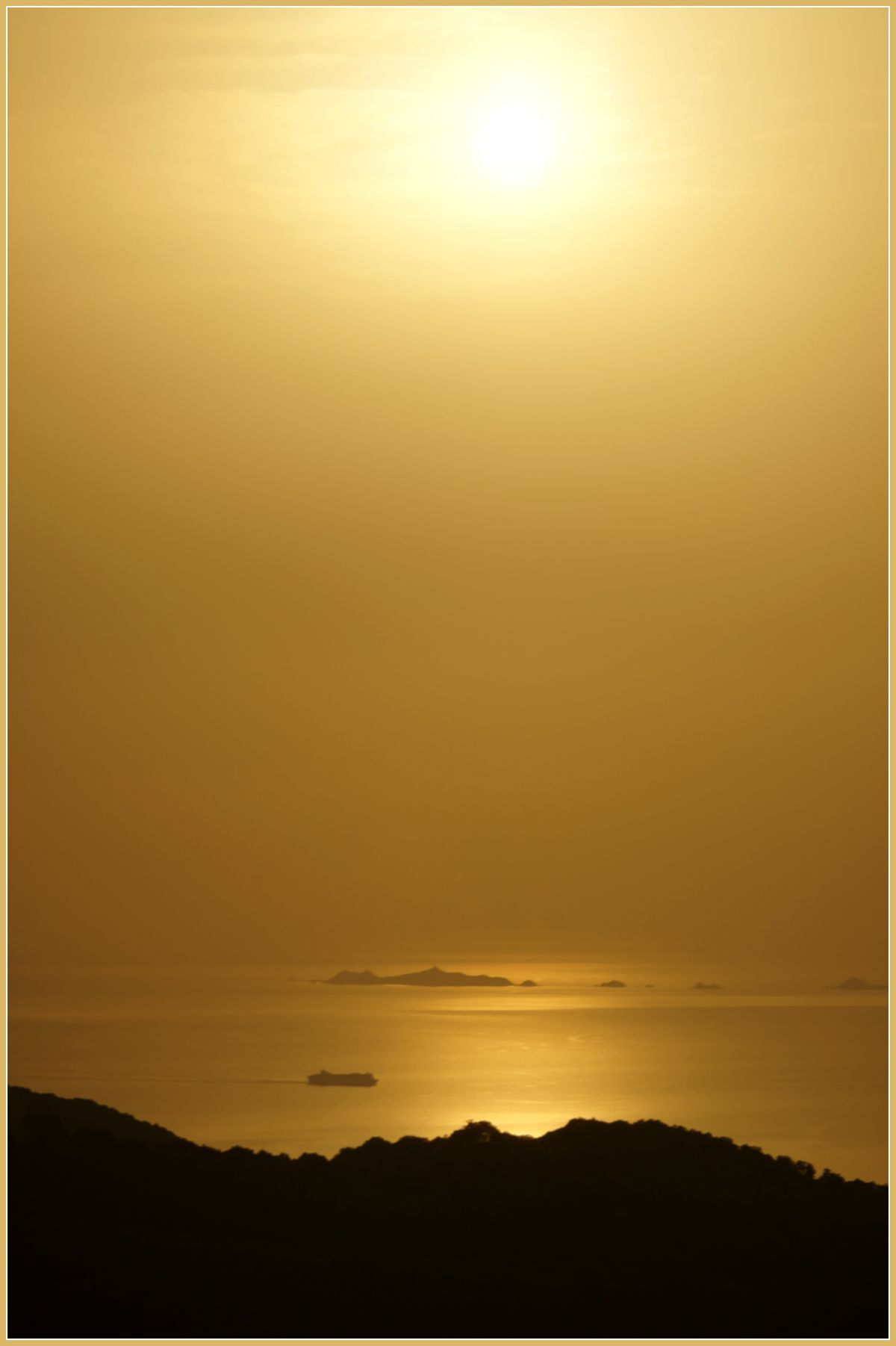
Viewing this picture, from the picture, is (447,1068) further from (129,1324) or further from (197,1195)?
(129,1324)

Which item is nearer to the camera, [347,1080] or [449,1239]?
[449,1239]

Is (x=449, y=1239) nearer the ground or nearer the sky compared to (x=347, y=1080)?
nearer the ground

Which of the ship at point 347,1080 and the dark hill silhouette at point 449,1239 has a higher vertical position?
the ship at point 347,1080

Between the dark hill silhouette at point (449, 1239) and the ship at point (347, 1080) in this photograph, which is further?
the ship at point (347, 1080)

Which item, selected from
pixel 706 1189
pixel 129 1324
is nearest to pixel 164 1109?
pixel 129 1324

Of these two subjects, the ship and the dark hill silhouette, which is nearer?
the dark hill silhouette
